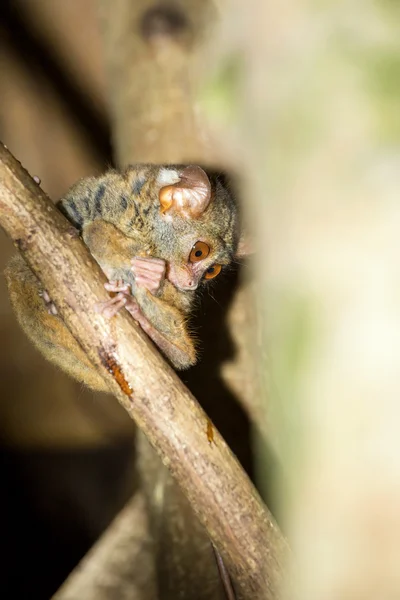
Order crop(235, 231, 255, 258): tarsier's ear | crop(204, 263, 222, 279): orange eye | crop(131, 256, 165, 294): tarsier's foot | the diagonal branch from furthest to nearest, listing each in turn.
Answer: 1. crop(235, 231, 255, 258): tarsier's ear
2. crop(204, 263, 222, 279): orange eye
3. crop(131, 256, 165, 294): tarsier's foot
4. the diagonal branch

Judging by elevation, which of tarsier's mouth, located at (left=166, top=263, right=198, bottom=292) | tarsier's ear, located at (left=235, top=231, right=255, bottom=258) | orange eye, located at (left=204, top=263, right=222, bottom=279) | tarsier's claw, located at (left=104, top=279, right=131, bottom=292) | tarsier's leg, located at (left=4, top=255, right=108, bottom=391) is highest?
tarsier's ear, located at (left=235, top=231, right=255, bottom=258)

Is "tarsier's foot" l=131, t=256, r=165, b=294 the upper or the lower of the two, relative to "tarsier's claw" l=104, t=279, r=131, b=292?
upper

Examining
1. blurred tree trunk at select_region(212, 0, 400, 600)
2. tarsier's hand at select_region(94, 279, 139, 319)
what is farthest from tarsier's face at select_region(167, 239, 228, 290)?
tarsier's hand at select_region(94, 279, 139, 319)

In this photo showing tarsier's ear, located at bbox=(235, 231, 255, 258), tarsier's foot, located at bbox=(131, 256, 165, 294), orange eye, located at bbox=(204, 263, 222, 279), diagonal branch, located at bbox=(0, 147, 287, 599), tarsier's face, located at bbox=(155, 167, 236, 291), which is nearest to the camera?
diagonal branch, located at bbox=(0, 147, 287, 599)

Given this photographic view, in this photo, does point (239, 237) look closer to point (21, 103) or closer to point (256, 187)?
point (256, 187)

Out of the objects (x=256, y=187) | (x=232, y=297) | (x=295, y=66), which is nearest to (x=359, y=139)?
(x=295, y=66)

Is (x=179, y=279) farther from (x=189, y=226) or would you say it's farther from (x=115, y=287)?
(x=115, y=287)

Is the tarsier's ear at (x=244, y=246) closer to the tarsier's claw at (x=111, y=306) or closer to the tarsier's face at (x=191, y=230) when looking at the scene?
the tarsier's face at (x=191, y=230)

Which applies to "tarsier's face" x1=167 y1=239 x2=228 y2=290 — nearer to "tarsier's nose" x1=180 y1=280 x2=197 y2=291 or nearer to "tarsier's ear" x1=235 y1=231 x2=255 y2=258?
"tarsier's nose" x1=180 y1=280 x2=197 y2=291
